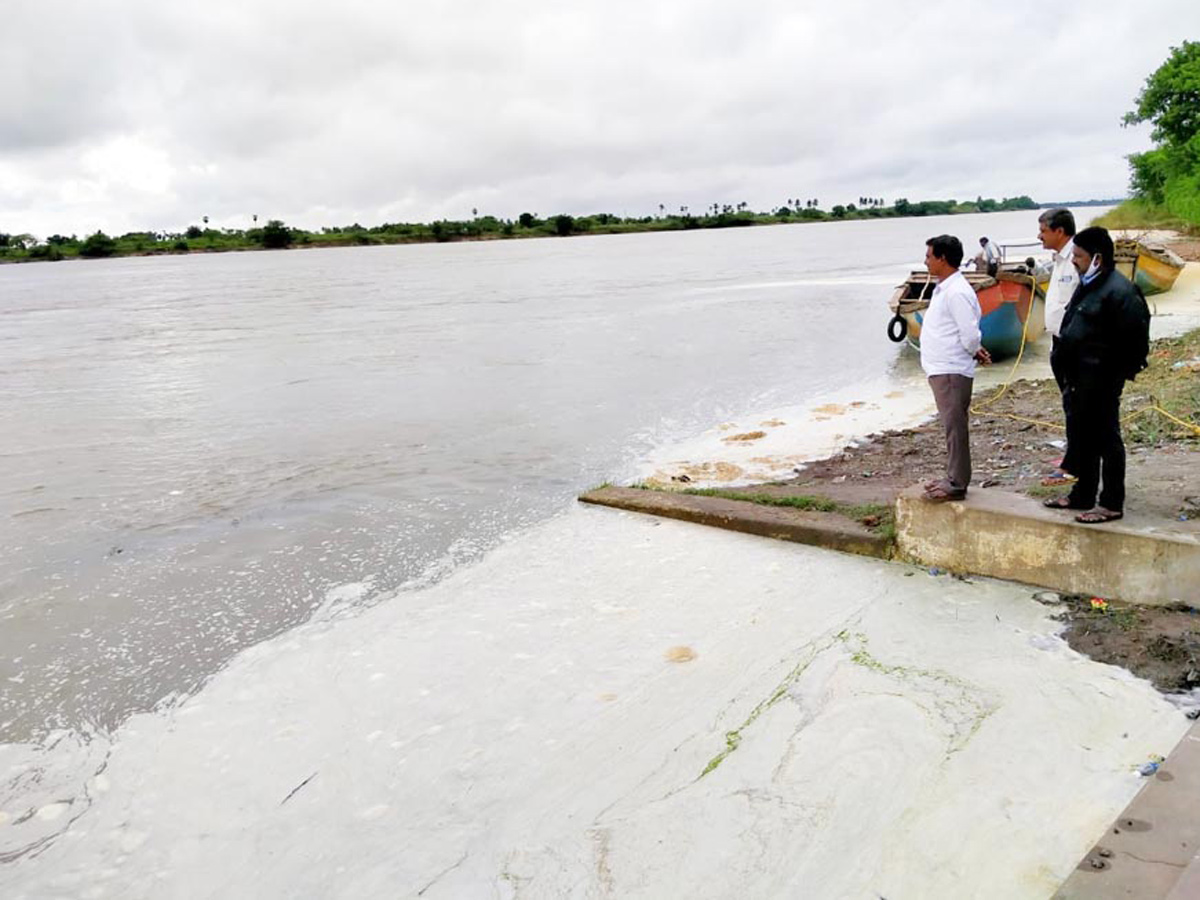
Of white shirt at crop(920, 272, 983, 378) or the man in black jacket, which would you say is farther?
white shirt at crop(920, 272, 983, 378)

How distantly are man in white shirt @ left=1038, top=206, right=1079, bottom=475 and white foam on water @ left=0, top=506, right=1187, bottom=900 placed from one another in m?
1.48

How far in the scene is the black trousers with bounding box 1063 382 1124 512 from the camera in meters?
5.12

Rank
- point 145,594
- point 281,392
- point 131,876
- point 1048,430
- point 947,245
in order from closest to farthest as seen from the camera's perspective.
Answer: point 131,876
point 947,245
point 145,594
point 1048,430
point 281,392

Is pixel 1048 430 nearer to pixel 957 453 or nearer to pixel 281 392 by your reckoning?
pixel 957 453

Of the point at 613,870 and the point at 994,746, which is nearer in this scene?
the point at 613,870

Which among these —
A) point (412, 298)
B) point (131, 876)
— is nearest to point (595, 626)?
point (131, 876)

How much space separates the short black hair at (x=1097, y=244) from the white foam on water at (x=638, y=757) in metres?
2.04

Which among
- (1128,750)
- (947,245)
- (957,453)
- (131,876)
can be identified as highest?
(947,245)

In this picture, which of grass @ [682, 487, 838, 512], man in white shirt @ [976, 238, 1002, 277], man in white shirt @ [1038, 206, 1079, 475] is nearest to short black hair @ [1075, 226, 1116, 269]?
man in white shirt @ [1038, 206, 1079, 475]

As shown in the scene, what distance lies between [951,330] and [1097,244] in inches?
36.3

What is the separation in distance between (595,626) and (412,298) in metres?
35.0

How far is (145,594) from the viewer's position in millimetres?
7035

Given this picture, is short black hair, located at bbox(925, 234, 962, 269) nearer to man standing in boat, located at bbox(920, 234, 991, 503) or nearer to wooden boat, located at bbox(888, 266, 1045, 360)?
man standing in boat, located at bbox(920, 234, 991, 503)

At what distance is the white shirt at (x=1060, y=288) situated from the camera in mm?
5516
